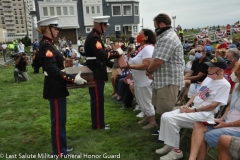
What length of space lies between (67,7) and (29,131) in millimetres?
34011

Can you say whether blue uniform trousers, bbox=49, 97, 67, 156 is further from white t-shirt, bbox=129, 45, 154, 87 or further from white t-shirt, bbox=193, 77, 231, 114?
white t-shirt, bbox=193, 77, 231, 114

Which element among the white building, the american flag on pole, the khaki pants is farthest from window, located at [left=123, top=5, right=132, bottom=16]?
the white building

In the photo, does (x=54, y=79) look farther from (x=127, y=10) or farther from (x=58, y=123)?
(x=127, y=10)

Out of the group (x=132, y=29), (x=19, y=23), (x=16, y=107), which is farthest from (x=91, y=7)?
(x=19, y=23)

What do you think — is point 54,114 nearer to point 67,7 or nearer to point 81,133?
point 81,133

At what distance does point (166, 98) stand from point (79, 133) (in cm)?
185

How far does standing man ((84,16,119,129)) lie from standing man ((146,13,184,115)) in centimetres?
76

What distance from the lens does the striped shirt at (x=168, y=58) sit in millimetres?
Answer: 3301

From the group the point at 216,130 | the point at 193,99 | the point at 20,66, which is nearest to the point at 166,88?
the point at 193,99

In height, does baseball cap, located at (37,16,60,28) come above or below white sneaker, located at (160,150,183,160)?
above

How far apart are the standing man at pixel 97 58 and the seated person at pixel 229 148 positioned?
206cm

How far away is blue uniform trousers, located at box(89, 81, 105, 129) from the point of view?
410 cm

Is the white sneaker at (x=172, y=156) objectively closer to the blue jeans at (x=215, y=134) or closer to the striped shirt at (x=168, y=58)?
the blue jeans at (x=215, y=134)

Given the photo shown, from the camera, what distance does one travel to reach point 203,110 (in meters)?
3.14
